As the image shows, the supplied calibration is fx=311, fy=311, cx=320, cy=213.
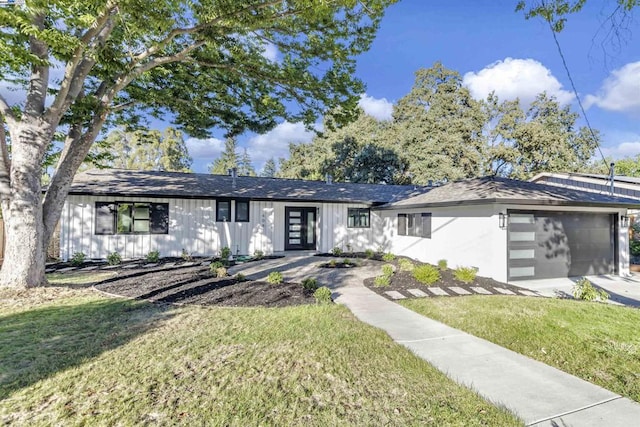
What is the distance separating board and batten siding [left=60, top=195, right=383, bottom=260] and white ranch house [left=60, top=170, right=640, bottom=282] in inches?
1.4

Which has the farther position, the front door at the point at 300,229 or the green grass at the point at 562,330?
the front door at the point at 300,229

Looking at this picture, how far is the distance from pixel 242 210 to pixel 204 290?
6569 mm

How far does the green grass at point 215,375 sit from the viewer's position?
250 cm

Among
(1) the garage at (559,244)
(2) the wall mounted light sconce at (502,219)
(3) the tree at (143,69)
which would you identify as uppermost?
(3) the tree at (143,69)

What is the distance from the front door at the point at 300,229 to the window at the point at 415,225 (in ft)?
12.7

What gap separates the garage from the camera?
28.2ft

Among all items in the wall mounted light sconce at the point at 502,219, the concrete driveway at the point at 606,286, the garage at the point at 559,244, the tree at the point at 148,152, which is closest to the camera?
the concrete driveway at the point at 606,286

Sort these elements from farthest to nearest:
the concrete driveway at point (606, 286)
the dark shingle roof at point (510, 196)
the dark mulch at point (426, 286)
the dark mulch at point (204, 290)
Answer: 1. the dark shingle roof at point (510, 196)
2. the dark mulch at point (426, 286)
3. the concrete driveway at point (606, 286)
4. the dark mulch at point (204, 290)

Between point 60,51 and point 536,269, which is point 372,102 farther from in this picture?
point 60,51

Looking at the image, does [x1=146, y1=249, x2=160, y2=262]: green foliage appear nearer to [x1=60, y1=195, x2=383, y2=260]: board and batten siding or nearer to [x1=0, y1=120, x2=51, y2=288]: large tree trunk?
[x1=60, y1=195, x2=383, y2=260]: board and batten siding

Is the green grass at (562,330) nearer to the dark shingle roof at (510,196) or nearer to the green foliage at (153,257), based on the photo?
the dark shingle roof at (510,196)

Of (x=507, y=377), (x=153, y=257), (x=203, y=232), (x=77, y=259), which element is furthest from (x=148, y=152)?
(x=507, y=377)

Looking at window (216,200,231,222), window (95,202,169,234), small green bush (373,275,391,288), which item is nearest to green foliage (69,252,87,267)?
window (95,202,169,234)

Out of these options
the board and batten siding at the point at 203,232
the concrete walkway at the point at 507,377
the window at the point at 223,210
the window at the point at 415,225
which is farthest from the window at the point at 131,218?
the window at the point at 415,225
